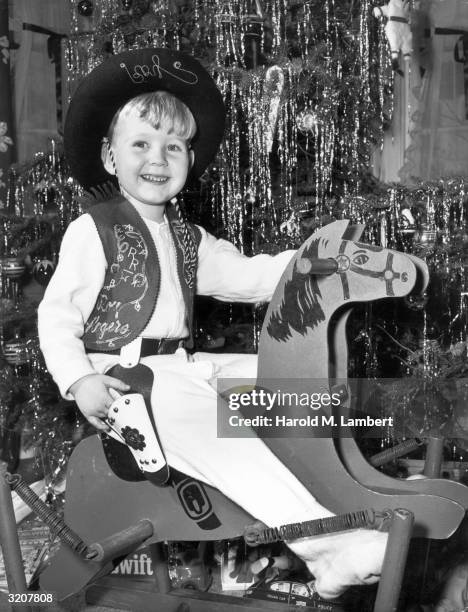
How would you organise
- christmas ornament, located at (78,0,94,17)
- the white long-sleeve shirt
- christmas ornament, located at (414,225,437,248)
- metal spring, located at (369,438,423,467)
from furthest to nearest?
1. christmas ornament, located at (78,0,94,17)
2. christmas ornament, located at (414,225,437,248)
3. metal spring, located at (369,438,423,467)
4. the white long-sleeve shirt

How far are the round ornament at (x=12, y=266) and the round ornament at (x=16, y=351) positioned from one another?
17cm

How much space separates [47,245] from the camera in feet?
7.41

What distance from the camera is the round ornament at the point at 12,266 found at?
2.20m

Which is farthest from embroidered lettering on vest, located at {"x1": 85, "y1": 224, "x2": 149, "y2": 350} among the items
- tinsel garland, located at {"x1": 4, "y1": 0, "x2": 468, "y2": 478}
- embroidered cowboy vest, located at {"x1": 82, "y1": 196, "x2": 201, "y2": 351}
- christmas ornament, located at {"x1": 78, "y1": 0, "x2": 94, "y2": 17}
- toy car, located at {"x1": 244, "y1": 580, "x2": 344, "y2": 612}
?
christmas ornament, located at {"x1": 78, "y1": 0, "x2": 94, "y2": 17}

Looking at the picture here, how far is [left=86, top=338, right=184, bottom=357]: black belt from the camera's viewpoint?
1.34 metres

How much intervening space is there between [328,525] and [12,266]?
1381 mm

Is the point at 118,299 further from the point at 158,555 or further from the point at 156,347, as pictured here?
the point at 158,555

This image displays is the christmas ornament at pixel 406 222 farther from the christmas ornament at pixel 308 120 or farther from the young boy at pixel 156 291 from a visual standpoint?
the young boy at pixel 156 291

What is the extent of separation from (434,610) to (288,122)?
46.3 inches

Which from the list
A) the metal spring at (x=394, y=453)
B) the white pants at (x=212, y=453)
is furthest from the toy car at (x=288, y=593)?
the white pants at (x=212, y=453)

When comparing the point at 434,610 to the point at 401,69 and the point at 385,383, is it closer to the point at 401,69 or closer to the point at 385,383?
the point at 385,383

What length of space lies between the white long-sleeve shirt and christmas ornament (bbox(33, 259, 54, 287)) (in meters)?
0.80

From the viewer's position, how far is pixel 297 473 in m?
1.22

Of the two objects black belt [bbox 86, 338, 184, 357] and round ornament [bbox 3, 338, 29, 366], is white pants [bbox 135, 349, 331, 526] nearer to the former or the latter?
black belt [bbox 86, 338, 184, 357]
